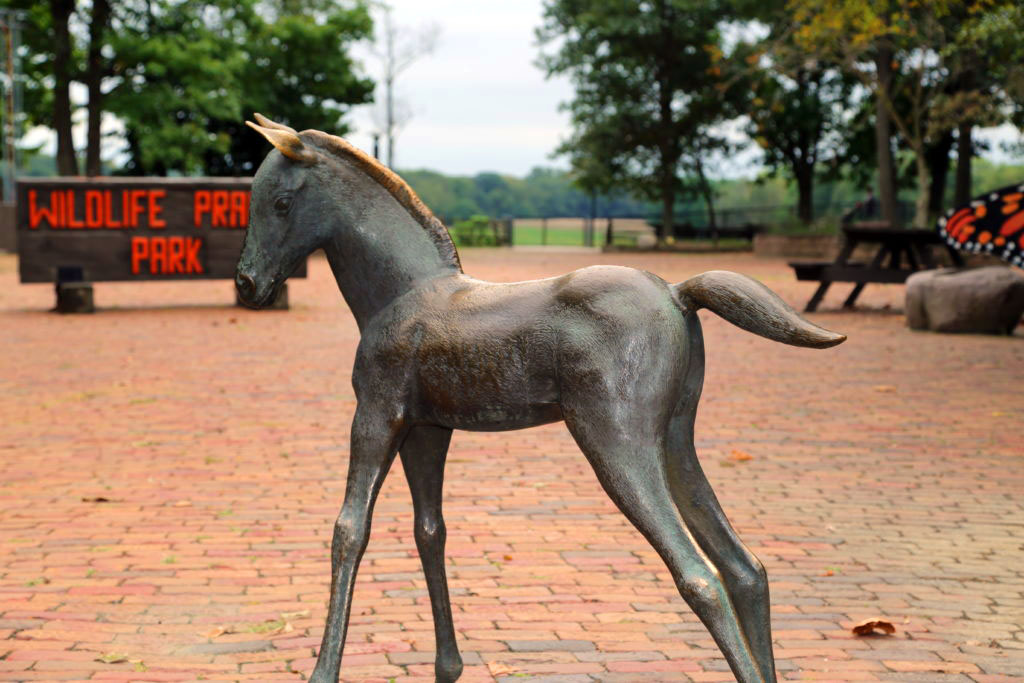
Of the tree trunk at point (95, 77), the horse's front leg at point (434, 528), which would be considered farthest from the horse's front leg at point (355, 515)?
the tree trunk at point (95, 77)

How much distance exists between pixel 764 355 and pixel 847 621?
29.5 feet

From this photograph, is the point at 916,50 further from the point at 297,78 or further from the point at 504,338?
the point at 504,338

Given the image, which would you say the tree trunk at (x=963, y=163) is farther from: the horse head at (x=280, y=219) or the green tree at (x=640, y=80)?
the horse head at (x=280, y=219)

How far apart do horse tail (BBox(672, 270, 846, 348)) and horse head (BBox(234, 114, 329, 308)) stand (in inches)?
44.0

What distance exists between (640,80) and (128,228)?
28668mm

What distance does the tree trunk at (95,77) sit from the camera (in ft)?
118

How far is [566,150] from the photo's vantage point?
1769 inches

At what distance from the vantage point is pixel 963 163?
32.3m

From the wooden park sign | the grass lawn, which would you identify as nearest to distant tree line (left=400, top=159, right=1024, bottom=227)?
the grass lawn

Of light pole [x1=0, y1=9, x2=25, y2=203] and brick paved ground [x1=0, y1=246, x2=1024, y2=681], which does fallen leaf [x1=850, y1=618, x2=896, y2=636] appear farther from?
light pole [x1=0, y1=9, x2=25, y2=203]

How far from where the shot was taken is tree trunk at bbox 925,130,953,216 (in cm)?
3769

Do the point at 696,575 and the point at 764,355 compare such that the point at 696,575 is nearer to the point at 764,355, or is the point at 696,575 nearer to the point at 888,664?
the point at 888,664

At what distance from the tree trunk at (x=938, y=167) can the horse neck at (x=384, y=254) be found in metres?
36.5

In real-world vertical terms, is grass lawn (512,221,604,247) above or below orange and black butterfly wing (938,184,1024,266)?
below
